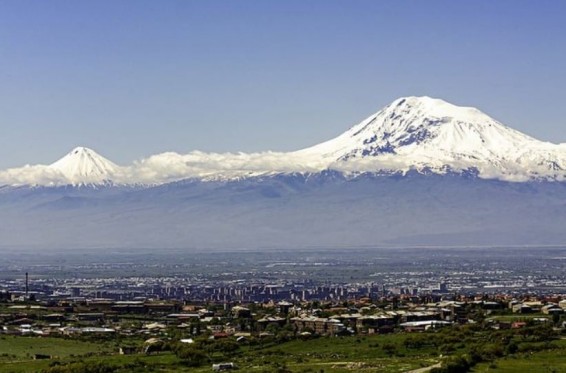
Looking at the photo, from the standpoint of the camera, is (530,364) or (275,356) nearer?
(530,364)

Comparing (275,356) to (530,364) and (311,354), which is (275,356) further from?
(530,364)

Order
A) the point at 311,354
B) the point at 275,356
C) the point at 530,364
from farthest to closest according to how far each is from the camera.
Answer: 1. the point at 311,354
2. the point at 275,356
3. the point at 530,364

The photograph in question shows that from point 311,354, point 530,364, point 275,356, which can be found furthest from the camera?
point 311,354

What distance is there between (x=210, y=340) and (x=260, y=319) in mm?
16547

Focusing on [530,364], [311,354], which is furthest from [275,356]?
[530,364]

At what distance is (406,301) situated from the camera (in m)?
103

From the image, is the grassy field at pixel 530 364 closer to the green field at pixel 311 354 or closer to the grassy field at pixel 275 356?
the green field at pixel 311 354

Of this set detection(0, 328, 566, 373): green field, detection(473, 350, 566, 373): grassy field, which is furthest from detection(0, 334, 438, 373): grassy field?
detection(473, 350, 566, 373): grassy field

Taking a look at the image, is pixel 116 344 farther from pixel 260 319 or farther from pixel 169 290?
pixel 169 290

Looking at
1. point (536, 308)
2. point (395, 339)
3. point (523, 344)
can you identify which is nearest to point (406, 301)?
point (536, 308)

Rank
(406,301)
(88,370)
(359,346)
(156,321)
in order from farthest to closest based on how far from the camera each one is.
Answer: (406,301)
(156,321)
(359,346)
(88,370)

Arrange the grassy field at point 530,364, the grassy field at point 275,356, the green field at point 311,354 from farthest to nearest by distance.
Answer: the grassy field at point 275,356
the green field at point 311,354
the grassy field at point 530,364

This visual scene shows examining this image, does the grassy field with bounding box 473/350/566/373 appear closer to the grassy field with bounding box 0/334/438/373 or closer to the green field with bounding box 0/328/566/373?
the green field with bounding box 0/328/566/373

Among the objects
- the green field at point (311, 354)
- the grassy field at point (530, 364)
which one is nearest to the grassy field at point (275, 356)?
the green field at point (311, 354)
